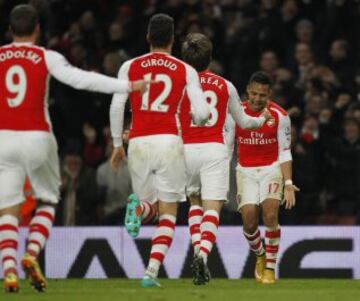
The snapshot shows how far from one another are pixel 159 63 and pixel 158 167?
950mm

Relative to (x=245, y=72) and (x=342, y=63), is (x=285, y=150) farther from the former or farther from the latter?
(x=245, y=72)

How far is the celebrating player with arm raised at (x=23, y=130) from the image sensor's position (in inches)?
422

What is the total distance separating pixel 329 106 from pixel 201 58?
5919mm

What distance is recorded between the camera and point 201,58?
12898 mm

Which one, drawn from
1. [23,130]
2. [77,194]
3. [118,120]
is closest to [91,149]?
[77,194]

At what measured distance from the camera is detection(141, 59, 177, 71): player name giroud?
11.7 meters

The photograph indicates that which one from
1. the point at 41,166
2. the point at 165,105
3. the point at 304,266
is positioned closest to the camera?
the point at 41,166

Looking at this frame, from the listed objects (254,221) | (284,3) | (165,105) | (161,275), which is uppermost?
(284,3)

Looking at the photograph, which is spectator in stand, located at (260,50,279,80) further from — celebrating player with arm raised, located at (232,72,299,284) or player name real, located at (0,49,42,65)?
player name real, located at (0,49,42,65)

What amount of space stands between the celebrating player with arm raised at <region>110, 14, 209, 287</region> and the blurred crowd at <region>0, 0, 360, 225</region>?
5891 mm

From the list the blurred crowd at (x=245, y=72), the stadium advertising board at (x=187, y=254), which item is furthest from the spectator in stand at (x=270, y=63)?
the stadium advertising board at (x=187, y=254)

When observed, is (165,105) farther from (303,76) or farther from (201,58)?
(303,76)

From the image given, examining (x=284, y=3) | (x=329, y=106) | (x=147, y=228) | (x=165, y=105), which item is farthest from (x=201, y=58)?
(x=284, y=3)

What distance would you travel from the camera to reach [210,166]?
1288 centimetres
